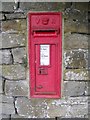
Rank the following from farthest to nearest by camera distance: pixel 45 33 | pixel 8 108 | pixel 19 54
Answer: pixel 8 108 < pixel 19 54 < pixel 45 33

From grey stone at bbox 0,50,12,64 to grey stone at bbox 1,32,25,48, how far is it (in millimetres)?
84

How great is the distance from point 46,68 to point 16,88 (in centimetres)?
45

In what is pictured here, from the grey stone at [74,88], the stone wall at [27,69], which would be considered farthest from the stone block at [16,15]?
the grey stone at [74,88]

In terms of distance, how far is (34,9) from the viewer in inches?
152

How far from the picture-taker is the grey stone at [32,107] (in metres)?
4.02

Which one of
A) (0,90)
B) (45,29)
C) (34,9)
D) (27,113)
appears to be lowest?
(27,113)

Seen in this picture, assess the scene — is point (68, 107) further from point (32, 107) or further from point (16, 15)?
point (16, 15)

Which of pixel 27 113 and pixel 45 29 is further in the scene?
pixel 27 113

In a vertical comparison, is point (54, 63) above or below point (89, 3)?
below

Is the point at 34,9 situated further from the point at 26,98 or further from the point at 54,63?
the point at 26,98

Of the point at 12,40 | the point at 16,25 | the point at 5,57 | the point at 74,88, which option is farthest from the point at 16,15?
the point at 74,88

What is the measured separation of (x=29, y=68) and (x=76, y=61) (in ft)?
1.88

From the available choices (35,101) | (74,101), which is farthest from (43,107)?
(74,101)

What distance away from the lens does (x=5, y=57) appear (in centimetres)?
395
